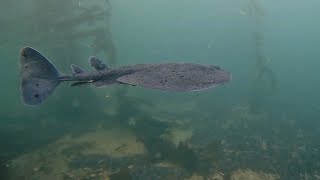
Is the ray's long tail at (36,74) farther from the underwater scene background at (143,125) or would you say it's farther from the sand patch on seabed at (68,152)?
the sand patch on seabed at (68,152)

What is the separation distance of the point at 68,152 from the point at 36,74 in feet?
30.2

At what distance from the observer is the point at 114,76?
5.26 meters

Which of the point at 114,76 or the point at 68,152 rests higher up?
the point at 114,76

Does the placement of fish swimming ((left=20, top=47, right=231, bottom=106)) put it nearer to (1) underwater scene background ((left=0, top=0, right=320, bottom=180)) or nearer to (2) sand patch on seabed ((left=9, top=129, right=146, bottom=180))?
(1) underwater scene background ((left=0, top=0, right=320, bottom=180))

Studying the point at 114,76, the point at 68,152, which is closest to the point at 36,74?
the point at 114,76

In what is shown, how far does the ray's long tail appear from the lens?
509 cm

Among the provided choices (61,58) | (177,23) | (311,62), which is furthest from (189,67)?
(177,23)

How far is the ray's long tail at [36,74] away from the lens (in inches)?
200

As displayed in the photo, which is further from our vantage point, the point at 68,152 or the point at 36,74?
the point at 68,152

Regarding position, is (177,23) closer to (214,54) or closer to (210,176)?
(214,54)

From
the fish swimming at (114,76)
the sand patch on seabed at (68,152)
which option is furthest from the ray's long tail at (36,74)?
the sand patch on seabed at (68,152)

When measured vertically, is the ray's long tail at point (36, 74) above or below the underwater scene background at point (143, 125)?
above

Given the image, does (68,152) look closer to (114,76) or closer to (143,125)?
(143,125)

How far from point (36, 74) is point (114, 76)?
116cm
